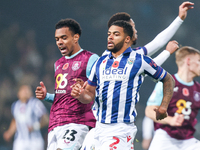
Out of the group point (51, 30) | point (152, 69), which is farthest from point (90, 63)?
point (51, 30)

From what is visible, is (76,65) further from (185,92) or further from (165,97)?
(185,92)

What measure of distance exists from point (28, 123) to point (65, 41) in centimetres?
430

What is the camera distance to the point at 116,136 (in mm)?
2678

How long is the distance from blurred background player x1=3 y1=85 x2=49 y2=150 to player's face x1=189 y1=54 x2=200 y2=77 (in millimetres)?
3404

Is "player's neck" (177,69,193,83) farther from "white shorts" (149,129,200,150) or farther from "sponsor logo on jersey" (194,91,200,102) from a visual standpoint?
"white shorts" (149,129,200,150)

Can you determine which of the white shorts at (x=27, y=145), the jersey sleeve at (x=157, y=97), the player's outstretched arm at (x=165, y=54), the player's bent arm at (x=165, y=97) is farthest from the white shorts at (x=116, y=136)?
the white shorts at (x=27, y=145)

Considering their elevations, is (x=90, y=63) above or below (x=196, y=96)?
above

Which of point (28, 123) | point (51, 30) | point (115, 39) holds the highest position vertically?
point (51, 30)

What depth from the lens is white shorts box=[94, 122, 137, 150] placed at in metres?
2.66

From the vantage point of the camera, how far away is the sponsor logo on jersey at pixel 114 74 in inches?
110

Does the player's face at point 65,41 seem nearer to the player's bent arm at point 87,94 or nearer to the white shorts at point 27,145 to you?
the player's bent arm at point 87,94

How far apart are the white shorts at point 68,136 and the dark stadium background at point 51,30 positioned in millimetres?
5249

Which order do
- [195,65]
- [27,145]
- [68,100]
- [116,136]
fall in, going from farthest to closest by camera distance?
[27,145], [195,65], [68,100], [116,136]

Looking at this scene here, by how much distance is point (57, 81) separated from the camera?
345 centimetres
